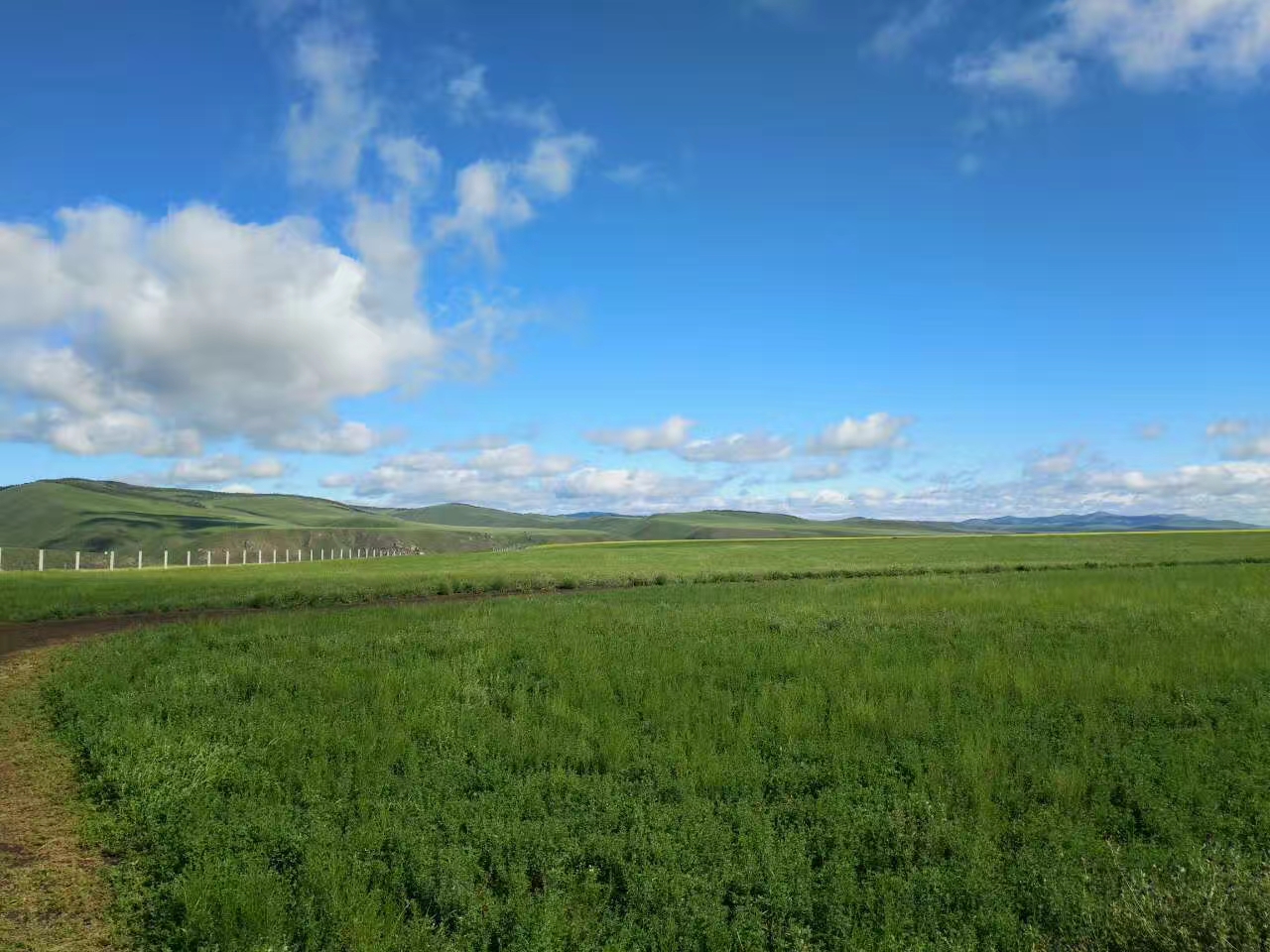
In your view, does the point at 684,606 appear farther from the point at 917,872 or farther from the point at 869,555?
the point at 869,555

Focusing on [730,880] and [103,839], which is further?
[103,839]

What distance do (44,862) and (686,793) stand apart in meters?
7.46

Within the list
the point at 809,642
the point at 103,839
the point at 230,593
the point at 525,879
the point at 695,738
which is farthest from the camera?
the point at 230,593

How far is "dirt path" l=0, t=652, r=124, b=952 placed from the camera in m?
6.90

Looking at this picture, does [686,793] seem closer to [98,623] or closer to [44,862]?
[44,862]

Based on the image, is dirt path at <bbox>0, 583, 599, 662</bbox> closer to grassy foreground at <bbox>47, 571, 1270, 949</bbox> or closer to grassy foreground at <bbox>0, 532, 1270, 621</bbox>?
grassy foreground at <bbox>0, 532, 1270, 621</bbox>

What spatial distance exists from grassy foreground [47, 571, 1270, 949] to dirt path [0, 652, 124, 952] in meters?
0.37

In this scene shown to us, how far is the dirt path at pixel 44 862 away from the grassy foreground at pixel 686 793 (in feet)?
1.20

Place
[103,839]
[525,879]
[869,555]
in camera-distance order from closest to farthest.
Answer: [525,879], [103,839], [869,555]

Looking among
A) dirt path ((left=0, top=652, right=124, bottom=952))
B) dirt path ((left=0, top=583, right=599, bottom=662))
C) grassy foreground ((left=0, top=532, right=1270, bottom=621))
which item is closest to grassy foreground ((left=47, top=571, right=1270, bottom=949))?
dirt path ((left=0, top=652, right=124, bottom=952))

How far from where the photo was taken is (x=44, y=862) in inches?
319

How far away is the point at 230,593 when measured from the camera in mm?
34375

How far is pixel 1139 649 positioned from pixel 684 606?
14208 mm

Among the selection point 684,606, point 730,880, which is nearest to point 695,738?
point 730,880
